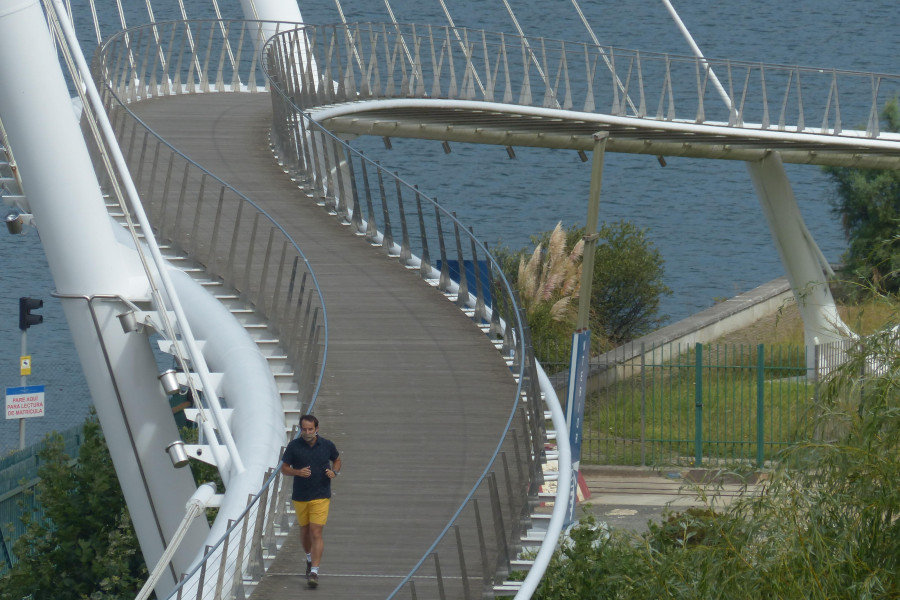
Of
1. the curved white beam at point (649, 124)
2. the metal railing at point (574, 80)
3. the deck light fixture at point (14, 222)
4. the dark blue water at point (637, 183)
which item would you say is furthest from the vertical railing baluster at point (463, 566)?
the dark blue water at point (637, 183)

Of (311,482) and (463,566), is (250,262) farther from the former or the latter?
(463,566)

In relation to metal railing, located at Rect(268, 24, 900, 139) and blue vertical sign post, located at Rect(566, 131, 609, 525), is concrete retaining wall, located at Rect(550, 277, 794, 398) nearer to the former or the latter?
metal railing, located at Rect(268, 24, 900, 139)

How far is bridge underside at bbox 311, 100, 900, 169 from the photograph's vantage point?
2236 cm

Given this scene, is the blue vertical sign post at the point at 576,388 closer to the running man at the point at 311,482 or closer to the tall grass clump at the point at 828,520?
the tall grass clump at the point at 828,520

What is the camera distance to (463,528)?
975 cm

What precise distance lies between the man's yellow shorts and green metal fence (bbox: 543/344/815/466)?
12.7 metres

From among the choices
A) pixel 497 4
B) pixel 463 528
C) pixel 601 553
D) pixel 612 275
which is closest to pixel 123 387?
pixel 601 553

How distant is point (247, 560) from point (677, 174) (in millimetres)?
55844

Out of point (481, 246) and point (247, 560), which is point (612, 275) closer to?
point (481, 246)

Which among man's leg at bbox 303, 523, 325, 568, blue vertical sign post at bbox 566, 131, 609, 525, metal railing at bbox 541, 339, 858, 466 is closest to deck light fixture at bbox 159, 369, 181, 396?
blue vertical sign post at bbox 566, 131, 609, 525

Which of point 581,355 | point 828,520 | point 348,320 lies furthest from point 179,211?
point 828,520

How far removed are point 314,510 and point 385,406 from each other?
2907 millimetres

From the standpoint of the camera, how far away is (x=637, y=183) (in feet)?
204

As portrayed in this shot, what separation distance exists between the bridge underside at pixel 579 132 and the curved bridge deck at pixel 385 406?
4715 millimetres
